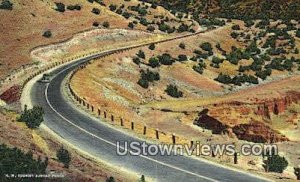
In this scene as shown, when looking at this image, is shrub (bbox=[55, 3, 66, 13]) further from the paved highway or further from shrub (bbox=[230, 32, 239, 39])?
the paved highway

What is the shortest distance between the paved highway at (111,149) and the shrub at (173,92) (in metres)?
21.0

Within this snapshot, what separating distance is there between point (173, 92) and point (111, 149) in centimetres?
3605

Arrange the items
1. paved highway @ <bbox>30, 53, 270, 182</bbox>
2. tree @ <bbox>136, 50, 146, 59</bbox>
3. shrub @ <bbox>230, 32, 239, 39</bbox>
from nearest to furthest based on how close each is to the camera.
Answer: paved highway @ <bbox>30, 53, 270, 182</bbox> → tree @ <bbox>136, 50, 146, 59</bbox> → shrub @ <bbox>230, 32, 239, 39</bbox>

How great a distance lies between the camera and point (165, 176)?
28.2 metres

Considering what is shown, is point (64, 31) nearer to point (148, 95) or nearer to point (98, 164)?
point (148, 95)

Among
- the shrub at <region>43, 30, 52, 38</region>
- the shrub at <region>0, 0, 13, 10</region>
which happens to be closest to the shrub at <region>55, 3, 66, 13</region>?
the shrub at <region>0, 0, 13, 10</region>

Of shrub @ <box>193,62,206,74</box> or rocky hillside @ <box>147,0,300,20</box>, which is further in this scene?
rocky hillside @ <box>147,0,300,20</box>

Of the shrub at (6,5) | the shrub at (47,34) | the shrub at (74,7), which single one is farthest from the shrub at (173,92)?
the shrub at (74,7)

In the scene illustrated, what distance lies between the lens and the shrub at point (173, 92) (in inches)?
2714

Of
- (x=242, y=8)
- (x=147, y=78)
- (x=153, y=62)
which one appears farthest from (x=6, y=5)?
(x=242, y=8)

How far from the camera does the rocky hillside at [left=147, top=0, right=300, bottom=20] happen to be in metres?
157

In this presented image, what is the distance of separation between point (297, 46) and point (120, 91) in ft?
212

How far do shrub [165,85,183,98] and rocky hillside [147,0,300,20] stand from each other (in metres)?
89.6

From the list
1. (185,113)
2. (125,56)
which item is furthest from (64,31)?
(185,113)
